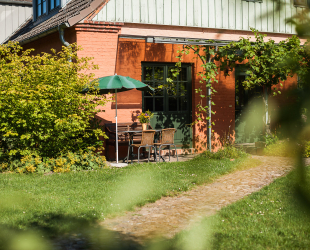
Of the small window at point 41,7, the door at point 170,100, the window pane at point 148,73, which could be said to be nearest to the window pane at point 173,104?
the door at point 170,100

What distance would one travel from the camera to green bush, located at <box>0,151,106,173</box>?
7660 mm

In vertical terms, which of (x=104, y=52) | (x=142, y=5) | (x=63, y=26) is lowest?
(x=104, y=52)

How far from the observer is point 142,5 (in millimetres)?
10211

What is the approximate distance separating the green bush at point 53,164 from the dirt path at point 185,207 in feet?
8.67

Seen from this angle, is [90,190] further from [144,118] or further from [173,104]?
[173,104]

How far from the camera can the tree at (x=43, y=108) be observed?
25.2 feet

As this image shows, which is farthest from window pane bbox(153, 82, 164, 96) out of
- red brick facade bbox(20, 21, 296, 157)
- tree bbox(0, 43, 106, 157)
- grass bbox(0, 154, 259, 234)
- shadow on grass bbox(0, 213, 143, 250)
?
shadow on grass bbox(0, 213, 143, 250)

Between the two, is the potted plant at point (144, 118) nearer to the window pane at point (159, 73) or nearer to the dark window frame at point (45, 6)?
the window pane at point (159, 73)

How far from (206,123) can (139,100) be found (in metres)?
2.12

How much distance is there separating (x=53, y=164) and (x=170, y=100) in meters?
4.13

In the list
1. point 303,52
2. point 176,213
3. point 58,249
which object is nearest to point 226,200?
point 176,213

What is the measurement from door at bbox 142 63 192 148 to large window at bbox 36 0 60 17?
401 centimetres

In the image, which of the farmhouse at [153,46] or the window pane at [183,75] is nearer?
the farmhouse at [153,46]

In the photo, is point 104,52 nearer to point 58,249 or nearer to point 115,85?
point 115,85
